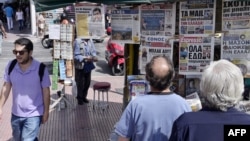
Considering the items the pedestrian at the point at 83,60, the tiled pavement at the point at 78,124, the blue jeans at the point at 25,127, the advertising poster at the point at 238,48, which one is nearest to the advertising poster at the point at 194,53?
the advertising poster at the point at 238,48

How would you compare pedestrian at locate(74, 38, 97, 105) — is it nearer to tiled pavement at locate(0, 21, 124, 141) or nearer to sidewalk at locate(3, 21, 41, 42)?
tiled pavement at locate(0, 21, 124, 141)

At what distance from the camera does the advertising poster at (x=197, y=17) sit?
458 centimetres

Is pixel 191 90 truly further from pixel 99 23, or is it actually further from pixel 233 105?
pixel 233 105

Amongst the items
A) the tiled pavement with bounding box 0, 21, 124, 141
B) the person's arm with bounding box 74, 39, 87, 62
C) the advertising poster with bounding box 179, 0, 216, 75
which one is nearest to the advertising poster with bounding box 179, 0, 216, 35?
the advertising poster with bounding box 179, 0, 216, 75

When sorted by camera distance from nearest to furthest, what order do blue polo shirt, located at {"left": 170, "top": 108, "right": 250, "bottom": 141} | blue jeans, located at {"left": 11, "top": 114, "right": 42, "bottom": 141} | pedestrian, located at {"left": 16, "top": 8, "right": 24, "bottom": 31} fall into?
blue polo shirt, located at {"left": 170, "top": 108, "right": 250, "bottom": 141} → blue jeans, located at {"left": 11, "top": 114, "right": 42, "bottom": 141} → pedestrian, located at {"left": 16, "top": 8, "right": 24, "bottom": 31}

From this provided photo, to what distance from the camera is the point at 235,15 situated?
4.49 metres

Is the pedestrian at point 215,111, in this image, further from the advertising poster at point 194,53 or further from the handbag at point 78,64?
the handbag at point 78,64

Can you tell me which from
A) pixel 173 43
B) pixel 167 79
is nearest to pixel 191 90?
pixel 173 43

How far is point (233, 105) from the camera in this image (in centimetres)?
226

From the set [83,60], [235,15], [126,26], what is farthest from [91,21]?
[83,60]

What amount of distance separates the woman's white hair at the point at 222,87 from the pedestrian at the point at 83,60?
5.82m

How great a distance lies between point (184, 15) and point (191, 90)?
0.91 meters

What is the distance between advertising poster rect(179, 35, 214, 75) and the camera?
4652 mm

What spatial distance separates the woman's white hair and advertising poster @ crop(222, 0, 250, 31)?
2.30m
